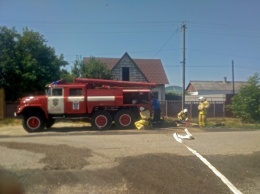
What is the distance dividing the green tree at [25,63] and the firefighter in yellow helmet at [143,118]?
13.5 metres

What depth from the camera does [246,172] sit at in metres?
8.21

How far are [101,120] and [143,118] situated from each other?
7.22ft

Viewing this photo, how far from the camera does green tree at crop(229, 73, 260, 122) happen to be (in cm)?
2298

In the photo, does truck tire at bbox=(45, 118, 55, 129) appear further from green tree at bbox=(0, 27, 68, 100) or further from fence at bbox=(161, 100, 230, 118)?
fence at bbox=(161, 100, 230, 118)

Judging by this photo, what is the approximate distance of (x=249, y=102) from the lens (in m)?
23.1

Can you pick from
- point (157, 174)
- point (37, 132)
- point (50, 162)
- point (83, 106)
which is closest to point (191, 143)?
point (157, 174)

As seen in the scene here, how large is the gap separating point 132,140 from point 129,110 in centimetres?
550

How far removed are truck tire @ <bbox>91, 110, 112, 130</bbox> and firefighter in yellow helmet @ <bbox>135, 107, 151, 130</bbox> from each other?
4.86 ft

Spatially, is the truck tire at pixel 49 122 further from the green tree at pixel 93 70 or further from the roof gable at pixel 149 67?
the roof gable at pixel 149 67

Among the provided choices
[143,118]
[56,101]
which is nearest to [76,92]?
[56,101]

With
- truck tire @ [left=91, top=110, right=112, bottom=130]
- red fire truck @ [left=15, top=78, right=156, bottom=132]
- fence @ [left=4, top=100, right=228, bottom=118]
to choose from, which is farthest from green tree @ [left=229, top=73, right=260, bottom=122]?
truck tire @ [left=91, top=110, right=112, bottom=130]

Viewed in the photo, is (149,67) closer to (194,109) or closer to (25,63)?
(194,109)

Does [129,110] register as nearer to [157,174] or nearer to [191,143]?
[191,143]

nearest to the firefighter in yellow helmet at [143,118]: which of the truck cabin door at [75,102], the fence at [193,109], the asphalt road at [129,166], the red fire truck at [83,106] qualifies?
the red fire truck at [83,106]
